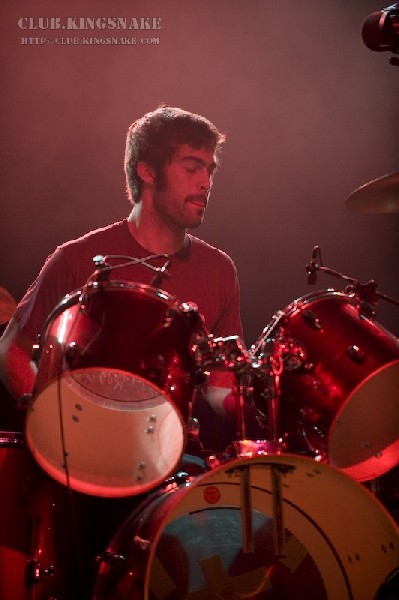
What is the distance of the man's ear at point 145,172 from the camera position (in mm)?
2713

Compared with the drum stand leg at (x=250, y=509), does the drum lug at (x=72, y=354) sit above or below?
above

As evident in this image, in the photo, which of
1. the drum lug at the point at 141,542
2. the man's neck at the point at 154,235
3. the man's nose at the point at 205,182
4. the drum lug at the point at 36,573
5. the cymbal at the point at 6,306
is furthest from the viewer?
the man's nose at the point at 205,182

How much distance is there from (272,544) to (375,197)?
957 mm

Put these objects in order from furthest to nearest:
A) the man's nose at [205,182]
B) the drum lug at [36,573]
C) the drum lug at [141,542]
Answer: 1. the man's nose at [205,182]
2. the drum lug at [36,573]
3. the drum lug at [141,542]

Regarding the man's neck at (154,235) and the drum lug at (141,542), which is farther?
the man's neck at (154,235)

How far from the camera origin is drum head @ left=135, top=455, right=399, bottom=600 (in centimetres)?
157

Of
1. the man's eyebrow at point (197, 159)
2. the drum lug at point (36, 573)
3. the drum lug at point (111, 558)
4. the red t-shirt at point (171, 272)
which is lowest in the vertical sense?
the drum lug at point (36, 573)

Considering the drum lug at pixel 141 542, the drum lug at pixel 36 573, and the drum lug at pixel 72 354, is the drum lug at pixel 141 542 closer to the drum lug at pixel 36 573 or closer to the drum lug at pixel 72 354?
the drum lug at pixel 36 573

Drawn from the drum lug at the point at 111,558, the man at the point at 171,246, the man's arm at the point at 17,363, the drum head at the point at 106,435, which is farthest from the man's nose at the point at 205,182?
the drum lug at the point at 111,558

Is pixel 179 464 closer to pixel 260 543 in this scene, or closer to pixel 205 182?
pixel 260 543

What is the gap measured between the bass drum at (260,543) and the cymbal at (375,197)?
2.69ft

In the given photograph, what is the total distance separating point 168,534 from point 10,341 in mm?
780

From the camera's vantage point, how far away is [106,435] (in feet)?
5.96

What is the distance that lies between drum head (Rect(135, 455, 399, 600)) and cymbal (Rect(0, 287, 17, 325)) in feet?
3.30
